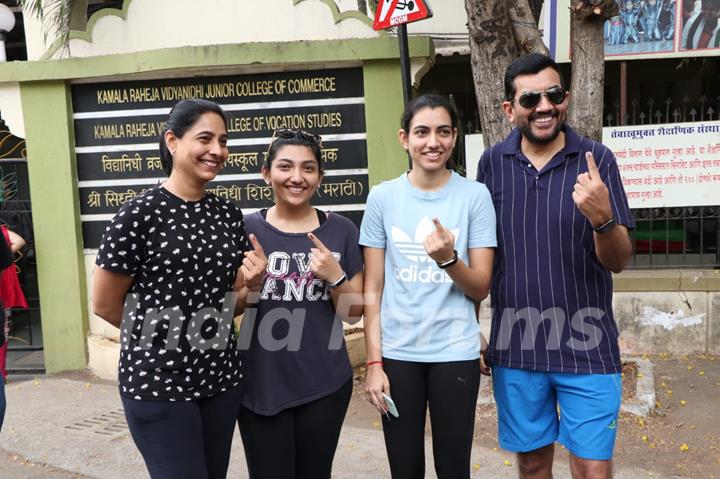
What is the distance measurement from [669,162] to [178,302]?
16.4 ft

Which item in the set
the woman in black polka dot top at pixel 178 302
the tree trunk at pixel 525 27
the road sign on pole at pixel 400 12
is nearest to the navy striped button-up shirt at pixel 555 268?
the woman in black polka dot top at pixel 178 302

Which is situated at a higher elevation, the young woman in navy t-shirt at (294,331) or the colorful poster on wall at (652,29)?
the colorful poster on wall at (652,29)

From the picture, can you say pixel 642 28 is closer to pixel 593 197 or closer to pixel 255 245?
pixel 593 197

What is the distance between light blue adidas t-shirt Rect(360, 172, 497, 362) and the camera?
2.52 meters

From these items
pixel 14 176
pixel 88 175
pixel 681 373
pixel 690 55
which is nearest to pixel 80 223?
pixel 88 175

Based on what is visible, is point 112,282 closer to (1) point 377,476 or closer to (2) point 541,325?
(2) point 541,325

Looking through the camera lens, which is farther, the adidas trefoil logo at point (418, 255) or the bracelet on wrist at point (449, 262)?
the adidas trefoil logo at point (418, 255)

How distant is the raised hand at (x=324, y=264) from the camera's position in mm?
2422

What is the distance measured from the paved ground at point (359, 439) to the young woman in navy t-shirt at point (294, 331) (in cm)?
155

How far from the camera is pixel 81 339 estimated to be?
6.22m

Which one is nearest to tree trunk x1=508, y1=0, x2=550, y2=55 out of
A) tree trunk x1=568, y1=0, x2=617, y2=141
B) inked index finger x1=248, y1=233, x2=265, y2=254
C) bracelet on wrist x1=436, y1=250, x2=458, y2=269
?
tree trunk x1=568, y1=0, x2=617, y2=141

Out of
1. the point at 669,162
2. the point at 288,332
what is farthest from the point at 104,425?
the point at 669,162

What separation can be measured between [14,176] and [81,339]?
162cm

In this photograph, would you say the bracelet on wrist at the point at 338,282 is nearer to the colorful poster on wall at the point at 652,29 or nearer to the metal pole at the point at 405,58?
the metal pole at the point at 405,58
